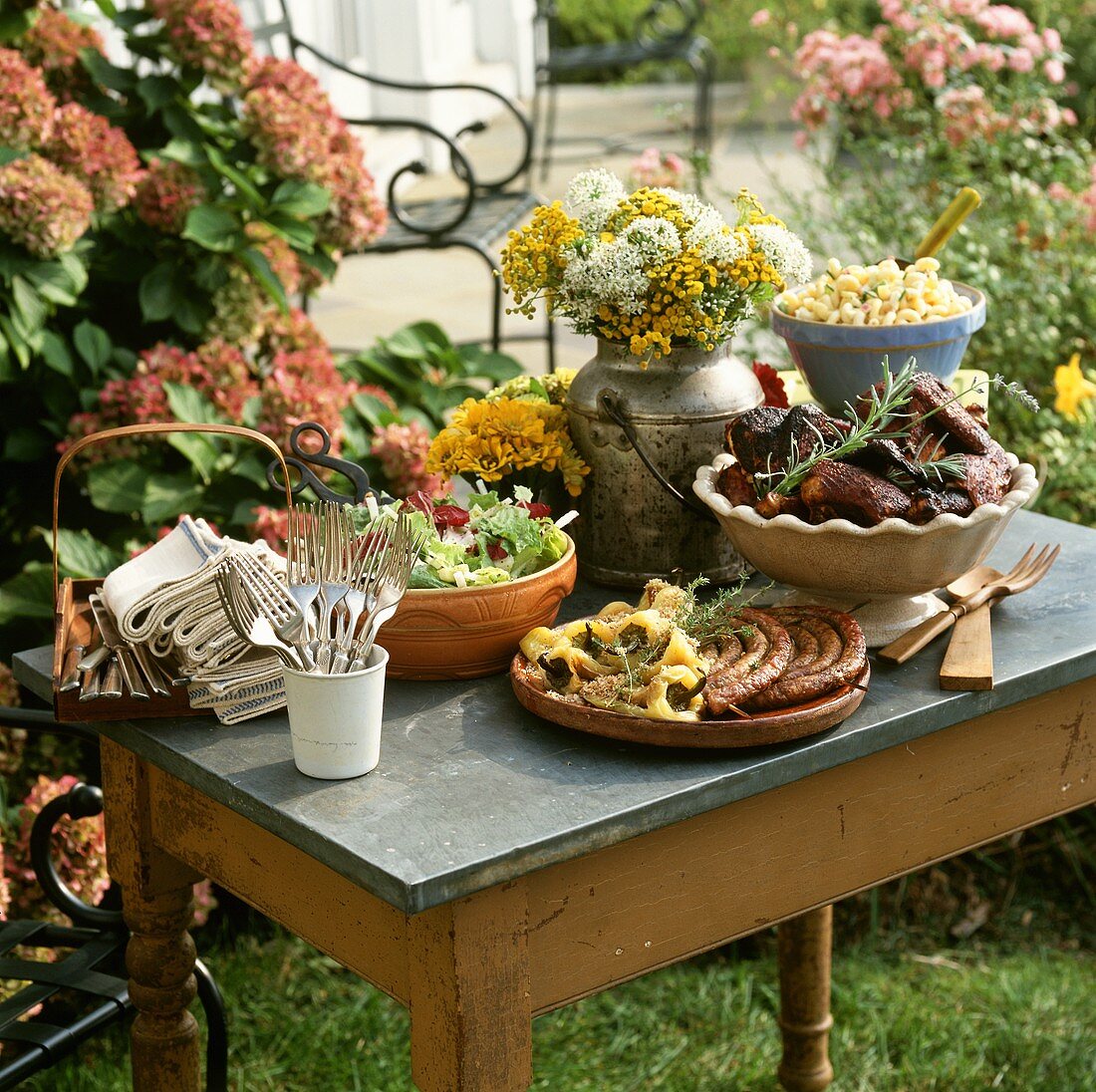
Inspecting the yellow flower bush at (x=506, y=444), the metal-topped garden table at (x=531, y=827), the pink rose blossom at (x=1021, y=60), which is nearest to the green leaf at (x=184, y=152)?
the yellow flower bush at (x=506, y=444)

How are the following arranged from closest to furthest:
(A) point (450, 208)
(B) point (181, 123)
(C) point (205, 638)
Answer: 1. (C) point (205, 638)
2. (B) point (181, 123)
3. (A) point (450, 208)

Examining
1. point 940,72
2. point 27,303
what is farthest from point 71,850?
point 940,72

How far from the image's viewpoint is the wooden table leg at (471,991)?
1315 mm

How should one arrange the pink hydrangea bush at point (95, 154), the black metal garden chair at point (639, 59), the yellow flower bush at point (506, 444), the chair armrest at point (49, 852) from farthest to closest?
the black metal garden chair at point (639, 59) → the pink hydrangea bush at point (95, 154) → the chair armrest at point (49, 852) → the yellow flower bush at point (506, 444)

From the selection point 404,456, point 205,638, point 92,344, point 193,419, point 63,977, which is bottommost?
point 63,977

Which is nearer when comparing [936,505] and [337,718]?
[337,718]

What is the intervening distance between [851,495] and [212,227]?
161 centimetres

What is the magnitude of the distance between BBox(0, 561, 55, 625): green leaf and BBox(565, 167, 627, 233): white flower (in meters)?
1.18

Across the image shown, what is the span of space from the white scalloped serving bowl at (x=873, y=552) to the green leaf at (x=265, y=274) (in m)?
1.34

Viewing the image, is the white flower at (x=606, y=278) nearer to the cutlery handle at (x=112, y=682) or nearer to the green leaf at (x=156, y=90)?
the cutlery handle at (x=112, y=682)

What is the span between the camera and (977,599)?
1.71 m

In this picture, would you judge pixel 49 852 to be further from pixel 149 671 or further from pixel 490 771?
pixel 490 771

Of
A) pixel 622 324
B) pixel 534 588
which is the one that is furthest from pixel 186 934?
pixel 622 324

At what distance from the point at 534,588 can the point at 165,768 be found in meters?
0.40
